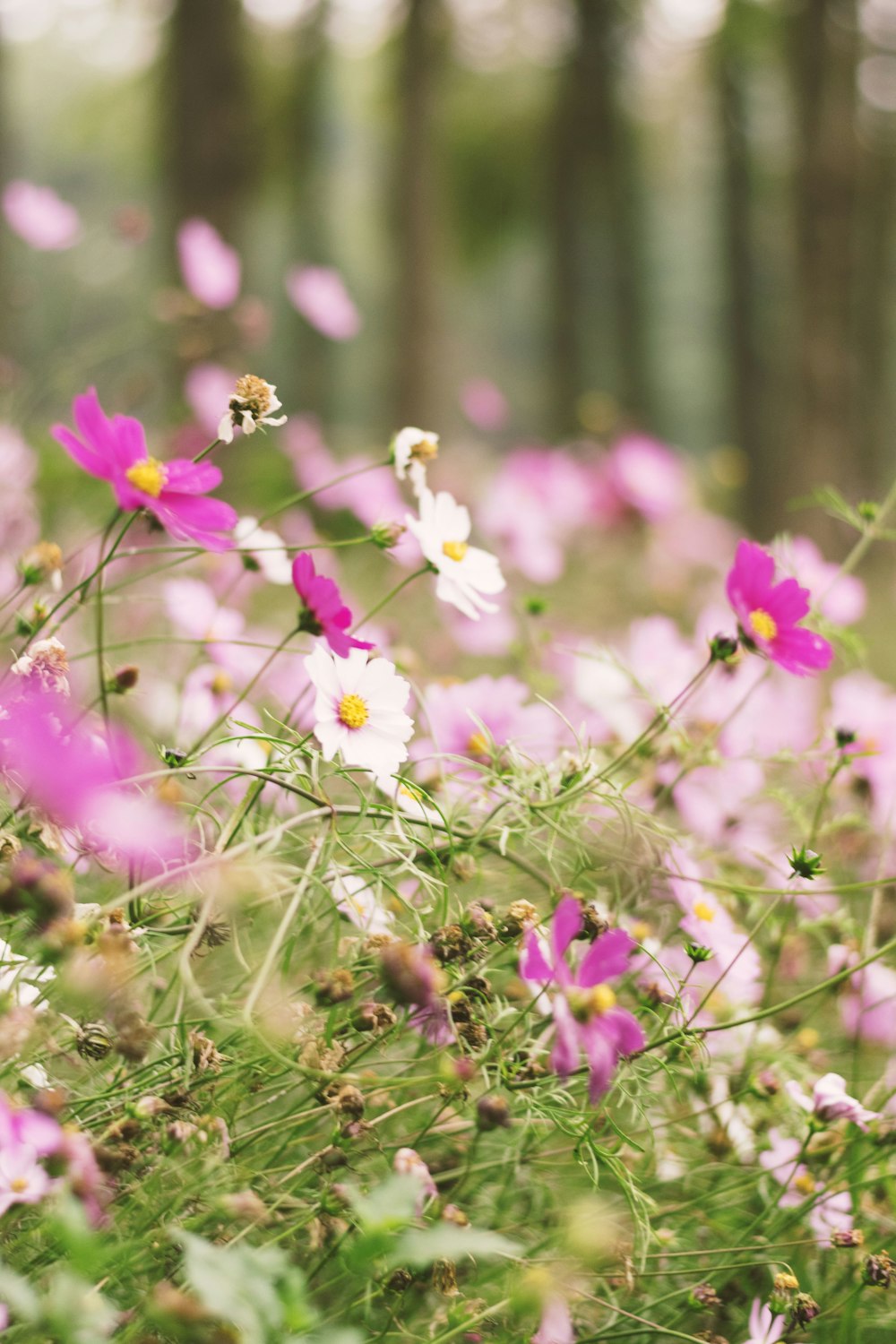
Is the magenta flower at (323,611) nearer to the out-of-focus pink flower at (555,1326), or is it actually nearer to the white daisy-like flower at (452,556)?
the white daisy-like flower at (452,556)

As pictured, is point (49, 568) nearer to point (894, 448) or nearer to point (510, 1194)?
point (510, 1194)

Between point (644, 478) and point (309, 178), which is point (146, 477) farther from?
point (309, 178)

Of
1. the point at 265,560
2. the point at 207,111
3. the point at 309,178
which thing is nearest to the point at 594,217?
the point at 309,178

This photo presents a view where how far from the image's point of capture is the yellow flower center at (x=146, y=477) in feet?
2.55

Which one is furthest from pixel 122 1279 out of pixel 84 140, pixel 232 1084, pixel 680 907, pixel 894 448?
pixel 894 448

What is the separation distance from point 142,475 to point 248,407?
0.09 metres

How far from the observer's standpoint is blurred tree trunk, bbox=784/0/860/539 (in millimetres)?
4297

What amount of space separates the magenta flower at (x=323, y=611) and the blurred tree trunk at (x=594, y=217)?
7306mm

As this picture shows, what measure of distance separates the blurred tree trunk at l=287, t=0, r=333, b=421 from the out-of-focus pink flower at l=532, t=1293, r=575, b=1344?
383 inches

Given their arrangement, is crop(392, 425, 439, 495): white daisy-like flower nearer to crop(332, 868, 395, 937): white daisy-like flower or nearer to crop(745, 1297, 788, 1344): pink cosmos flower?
crop(332, 868, 395, 937): white daisy-like flower

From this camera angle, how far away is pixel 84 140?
1109cm

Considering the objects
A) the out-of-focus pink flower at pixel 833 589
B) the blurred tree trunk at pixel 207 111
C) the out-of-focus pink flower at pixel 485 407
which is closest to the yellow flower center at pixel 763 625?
the out-of-focus pink flower at pixel 833 589

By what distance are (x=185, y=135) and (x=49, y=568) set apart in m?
3.71

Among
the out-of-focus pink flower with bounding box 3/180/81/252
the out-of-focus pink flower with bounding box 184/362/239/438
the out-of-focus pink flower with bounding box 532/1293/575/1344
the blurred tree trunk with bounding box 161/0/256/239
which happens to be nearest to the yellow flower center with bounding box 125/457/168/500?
the out-of-focus pink flower with bounding box 532/1293/575/1344
